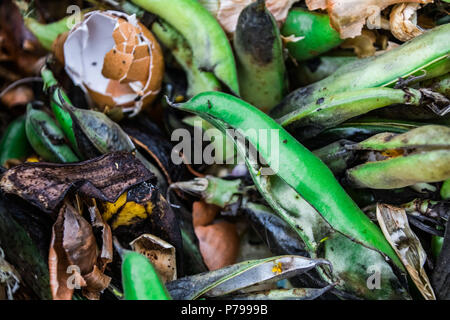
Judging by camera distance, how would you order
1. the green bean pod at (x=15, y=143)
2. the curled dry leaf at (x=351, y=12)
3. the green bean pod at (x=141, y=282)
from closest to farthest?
1. the green bean pod at (x=141, y=282)
2. the curled dry leaf at (x=351, y=12)
3. the green bean pod at (x=15, y=143)

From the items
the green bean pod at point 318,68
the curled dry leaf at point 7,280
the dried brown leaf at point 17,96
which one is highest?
the green bean pod at point 318,68

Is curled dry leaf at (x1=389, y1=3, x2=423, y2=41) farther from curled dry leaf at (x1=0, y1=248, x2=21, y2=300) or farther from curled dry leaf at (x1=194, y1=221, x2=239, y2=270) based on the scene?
curled dry leaf at (x1=0, y1=248, x2=21, y2=300)

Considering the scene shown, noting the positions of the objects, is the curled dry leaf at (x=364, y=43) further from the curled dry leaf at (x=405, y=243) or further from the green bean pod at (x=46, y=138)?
the green bean pod at (x=46, y=138)

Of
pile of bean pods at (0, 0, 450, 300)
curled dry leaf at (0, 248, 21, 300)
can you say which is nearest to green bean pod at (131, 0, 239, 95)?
pile of bean pods at (0, 0, 450, 300)

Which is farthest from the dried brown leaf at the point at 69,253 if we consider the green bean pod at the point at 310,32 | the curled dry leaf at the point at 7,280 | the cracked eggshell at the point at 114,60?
the green bean pod at the point at 310,32

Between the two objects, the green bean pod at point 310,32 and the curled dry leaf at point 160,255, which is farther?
the green bean pod at point 310,32
